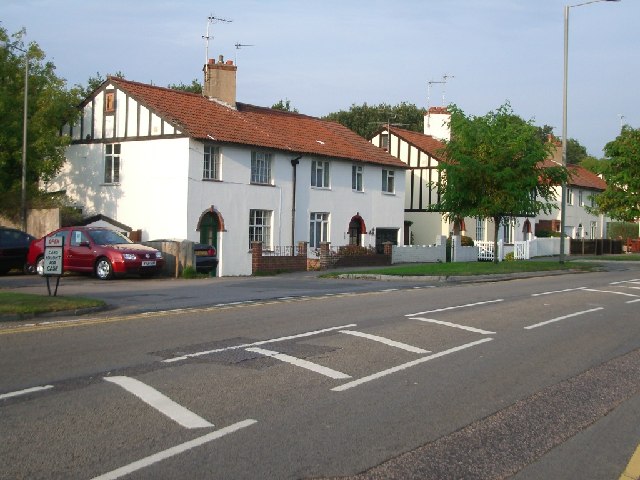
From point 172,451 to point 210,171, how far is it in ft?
90.3

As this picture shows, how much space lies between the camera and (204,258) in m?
29.7

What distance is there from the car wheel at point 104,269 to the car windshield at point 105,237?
71cm

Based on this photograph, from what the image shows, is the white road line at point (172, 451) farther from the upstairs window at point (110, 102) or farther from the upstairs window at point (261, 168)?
the upstairs window at point (110, 102)

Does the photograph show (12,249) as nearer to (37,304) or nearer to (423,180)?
(37,304)

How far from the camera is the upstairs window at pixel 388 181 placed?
145ft

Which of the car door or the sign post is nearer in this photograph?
the sign post

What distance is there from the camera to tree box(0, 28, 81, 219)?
33.4m

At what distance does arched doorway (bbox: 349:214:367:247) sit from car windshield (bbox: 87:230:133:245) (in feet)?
55.3

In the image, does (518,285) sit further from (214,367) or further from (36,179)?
(36,179)

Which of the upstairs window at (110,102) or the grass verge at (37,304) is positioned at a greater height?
the upstairs window at (110,102)

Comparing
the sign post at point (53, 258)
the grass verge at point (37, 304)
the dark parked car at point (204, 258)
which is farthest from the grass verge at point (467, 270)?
the grass verge at point (37, 304)

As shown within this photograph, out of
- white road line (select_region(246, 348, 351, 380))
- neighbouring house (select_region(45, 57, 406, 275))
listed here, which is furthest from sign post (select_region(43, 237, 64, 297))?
neighbouring house (select_region(45, 57, 406, 275))

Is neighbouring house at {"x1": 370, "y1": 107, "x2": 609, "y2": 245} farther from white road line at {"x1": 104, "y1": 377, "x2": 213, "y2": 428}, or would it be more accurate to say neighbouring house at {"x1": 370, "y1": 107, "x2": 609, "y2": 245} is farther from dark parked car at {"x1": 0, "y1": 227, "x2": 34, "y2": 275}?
white road line at {"x1": 104, "y1": 377, "x2": 213, "y2": 428}

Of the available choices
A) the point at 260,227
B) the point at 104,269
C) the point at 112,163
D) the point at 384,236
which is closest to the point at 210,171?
the point at 260,227
